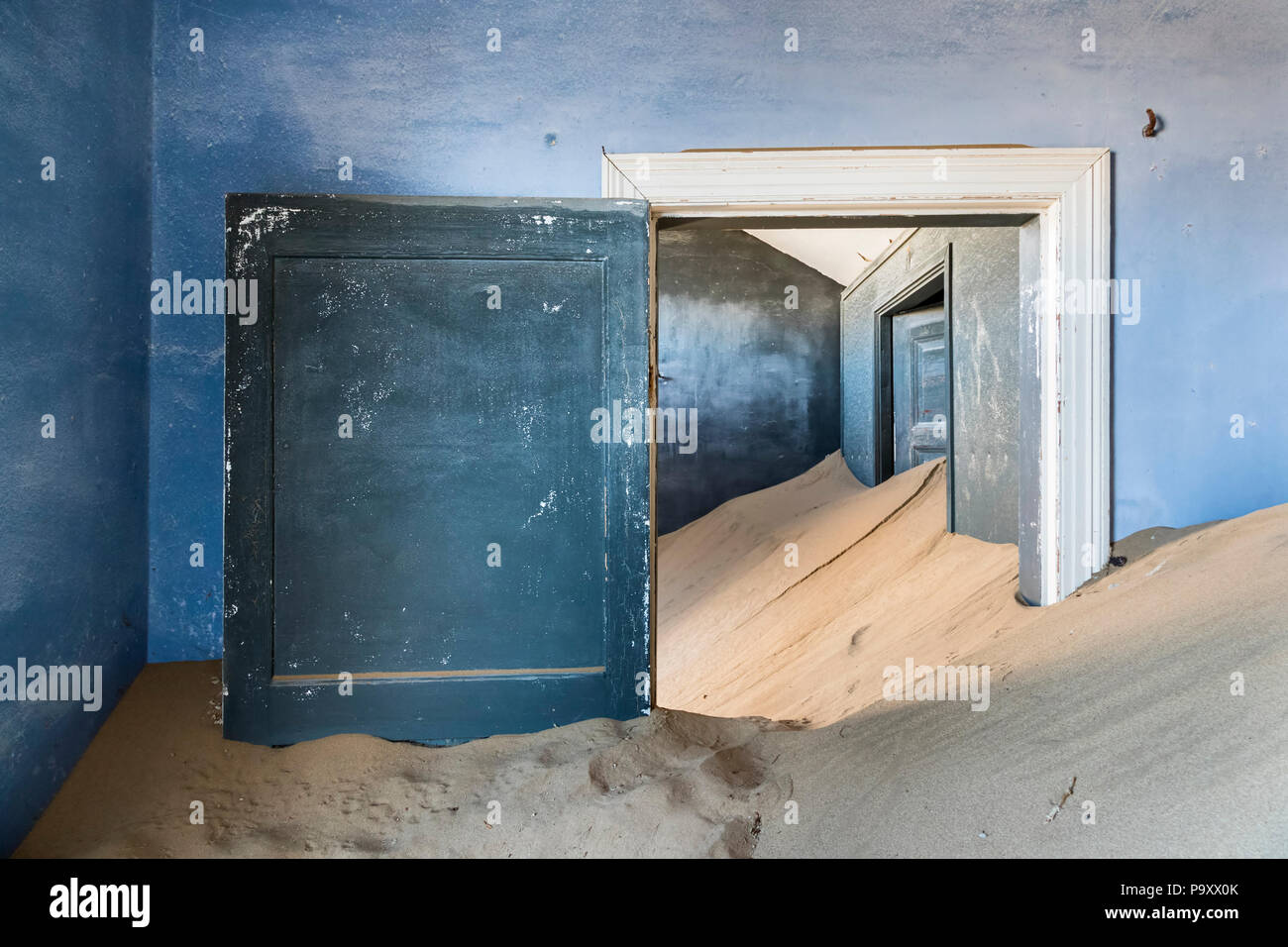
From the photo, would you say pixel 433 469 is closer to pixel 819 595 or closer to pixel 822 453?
pixel 819 595

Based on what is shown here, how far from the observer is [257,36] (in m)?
2.40

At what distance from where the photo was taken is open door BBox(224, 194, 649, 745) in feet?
7.32

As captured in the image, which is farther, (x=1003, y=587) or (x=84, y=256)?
(x=1003, y=587)

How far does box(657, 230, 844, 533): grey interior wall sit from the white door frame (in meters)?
5.20

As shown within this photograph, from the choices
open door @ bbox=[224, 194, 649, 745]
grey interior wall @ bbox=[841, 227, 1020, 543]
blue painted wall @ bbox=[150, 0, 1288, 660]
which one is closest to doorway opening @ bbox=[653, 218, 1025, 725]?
grey interior wall @ bbox=[841, 227, 1020, 543]

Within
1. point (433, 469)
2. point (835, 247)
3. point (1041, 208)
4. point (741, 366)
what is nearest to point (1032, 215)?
point (1041, 208)

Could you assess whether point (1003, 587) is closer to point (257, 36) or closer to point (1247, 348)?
point (1247, 348)

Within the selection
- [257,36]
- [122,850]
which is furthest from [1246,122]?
[122,850]

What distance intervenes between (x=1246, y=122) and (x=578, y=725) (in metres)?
2.88

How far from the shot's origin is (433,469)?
2293 mm

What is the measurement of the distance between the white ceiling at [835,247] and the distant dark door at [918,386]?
612mm

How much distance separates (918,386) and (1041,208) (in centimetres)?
353

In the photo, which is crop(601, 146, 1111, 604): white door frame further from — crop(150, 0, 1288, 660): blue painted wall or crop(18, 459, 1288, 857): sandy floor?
crop(18, 459, 1288, 857): sandy floor

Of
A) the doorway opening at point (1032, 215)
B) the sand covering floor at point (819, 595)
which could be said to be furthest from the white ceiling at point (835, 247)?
the doorway opening at point (1032, 215)
